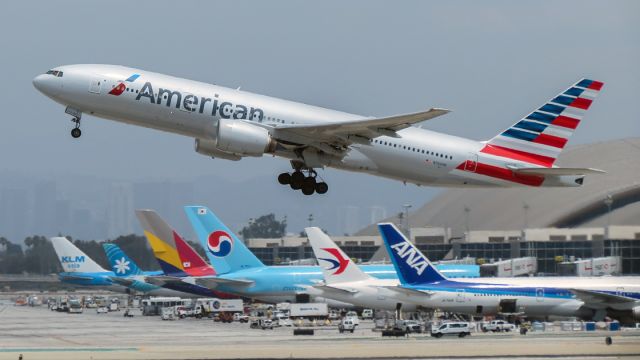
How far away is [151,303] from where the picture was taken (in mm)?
115750

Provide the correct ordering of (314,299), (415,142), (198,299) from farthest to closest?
(198,299)
(314,299)
(415,142)

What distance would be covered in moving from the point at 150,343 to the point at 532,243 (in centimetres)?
9675

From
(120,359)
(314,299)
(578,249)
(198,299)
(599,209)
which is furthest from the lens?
(599,209)

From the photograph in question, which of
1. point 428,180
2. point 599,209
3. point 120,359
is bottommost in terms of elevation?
point 120,359

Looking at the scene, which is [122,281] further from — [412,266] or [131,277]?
[412,266]

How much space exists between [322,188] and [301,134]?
12.5 ft

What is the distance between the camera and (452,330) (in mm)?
69688

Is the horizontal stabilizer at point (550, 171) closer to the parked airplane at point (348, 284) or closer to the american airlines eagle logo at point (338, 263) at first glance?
the parked airplane at point (348, 284)

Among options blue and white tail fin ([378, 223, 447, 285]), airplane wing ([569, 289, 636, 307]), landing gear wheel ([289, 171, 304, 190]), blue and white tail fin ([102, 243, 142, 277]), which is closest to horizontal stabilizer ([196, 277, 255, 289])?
blue and white tail fin ([378, 223, 447, 285])

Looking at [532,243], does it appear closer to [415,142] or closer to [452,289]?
[452,289]

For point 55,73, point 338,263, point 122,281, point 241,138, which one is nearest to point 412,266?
point 338,263

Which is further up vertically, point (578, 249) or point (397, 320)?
point (578, 249)

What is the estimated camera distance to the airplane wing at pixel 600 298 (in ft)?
237

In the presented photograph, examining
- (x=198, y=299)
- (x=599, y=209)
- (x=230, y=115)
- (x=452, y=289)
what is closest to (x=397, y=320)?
(x=452, y=289)
